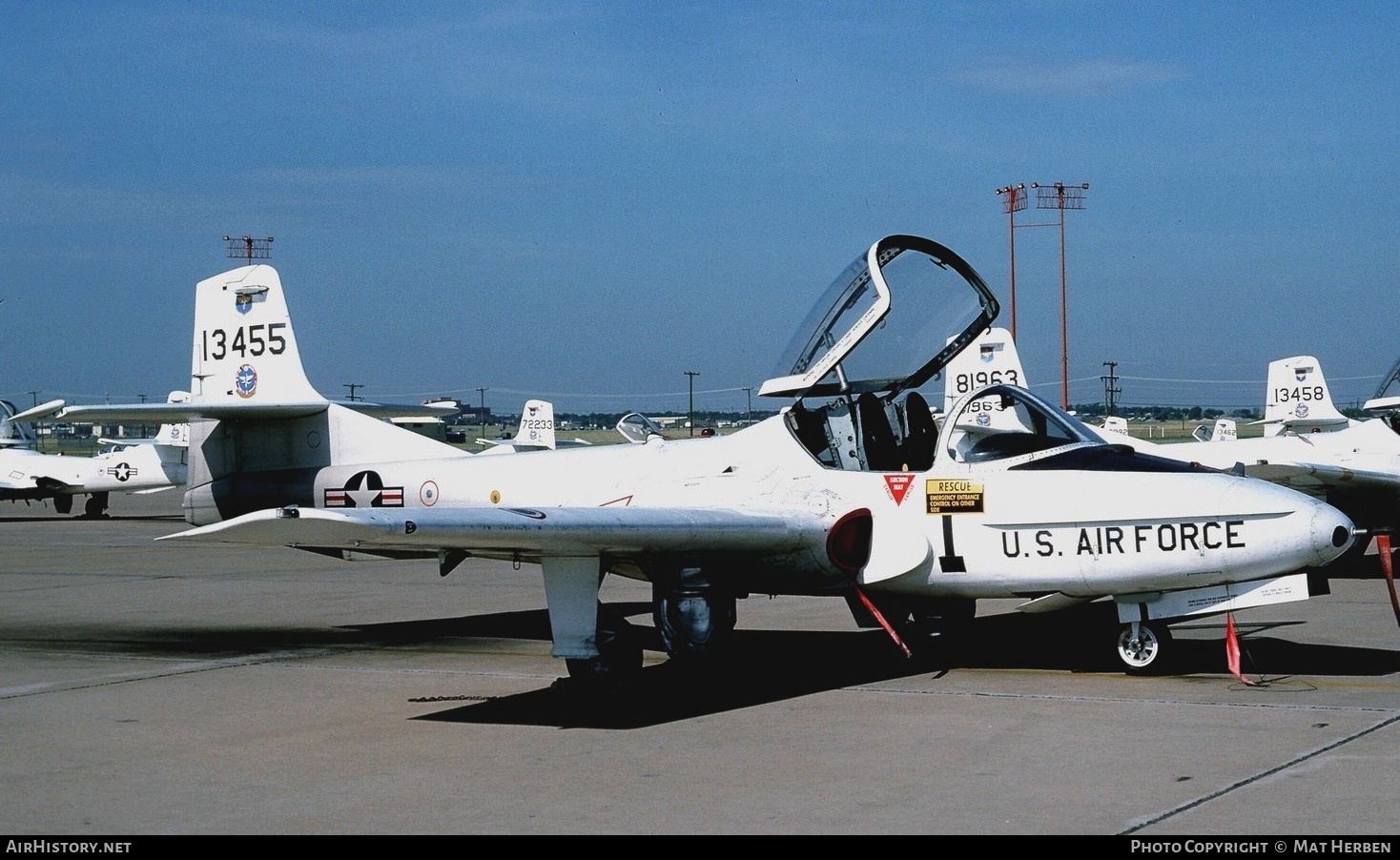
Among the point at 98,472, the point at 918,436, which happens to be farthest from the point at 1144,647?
the point at 98,472

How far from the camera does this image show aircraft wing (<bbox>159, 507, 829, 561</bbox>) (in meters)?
7.95

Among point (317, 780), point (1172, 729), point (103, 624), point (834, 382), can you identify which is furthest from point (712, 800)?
point (103, 624)

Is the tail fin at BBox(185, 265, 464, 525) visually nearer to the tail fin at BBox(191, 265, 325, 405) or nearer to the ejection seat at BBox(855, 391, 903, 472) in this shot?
the tail fin at BBox(191, 265, 325, 405)

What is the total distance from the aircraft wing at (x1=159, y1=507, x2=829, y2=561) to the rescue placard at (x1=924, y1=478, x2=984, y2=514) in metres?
0.76

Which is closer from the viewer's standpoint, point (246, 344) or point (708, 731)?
point (708, 731)

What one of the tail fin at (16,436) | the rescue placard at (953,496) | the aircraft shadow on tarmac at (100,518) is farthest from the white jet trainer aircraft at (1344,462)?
the tail fin at (16,436)

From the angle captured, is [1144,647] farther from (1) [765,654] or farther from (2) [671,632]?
(2) [671,632]

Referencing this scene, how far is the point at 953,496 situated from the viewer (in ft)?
33.0

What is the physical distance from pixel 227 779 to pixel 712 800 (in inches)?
94.0

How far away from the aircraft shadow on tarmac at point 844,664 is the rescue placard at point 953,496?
125cm

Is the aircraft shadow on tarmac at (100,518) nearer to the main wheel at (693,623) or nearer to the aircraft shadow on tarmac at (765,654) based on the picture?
A: the aircraft shadow on tarmac at (765,654)

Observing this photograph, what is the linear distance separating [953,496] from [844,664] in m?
1.77

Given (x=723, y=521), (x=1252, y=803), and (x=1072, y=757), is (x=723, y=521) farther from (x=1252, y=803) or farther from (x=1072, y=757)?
(x=1252, y=803)

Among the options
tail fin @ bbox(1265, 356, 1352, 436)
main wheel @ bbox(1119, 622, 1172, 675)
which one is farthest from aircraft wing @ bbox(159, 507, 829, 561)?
tail fin @ bbox(1265, 356, 1352, 436)
